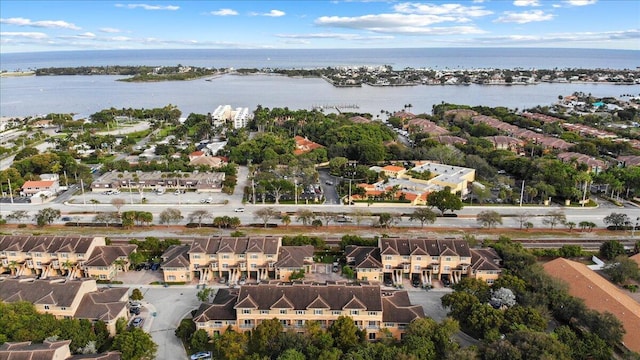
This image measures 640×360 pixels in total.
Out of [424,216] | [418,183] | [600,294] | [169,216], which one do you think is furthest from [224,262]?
[418,183]

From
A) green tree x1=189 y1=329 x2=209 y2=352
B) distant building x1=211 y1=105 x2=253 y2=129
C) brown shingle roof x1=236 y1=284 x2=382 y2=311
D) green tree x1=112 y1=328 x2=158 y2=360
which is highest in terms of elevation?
distant building x1=211 y1=105 x2=253 y2=129

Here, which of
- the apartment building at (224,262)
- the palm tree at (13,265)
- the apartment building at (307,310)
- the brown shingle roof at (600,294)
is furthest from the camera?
the palm tree at (13,265)

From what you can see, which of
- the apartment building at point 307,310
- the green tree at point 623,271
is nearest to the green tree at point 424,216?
the green tree at point 623,271

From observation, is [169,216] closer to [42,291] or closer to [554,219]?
[42,291]

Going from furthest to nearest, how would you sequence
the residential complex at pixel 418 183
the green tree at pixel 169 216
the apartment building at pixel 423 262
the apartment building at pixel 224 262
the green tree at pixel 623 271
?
1. the residential complex at pixel 418 183
2. the green tree at pixel 169 216
3. the apartment building at pixel 224 262
4. the apartment building at pixel 423 262
5. the green tree at pixel 623 271

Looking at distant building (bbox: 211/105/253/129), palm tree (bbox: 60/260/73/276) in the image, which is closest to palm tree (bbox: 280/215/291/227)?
palm tree (bbox: 60/260/73/276)

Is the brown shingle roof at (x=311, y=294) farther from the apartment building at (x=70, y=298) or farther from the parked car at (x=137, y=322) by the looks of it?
the apartment building at (x=70, y=298)

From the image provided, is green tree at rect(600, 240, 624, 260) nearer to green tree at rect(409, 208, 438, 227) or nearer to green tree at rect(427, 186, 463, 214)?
green tree at rect(427, 186, 463, 214)
